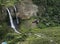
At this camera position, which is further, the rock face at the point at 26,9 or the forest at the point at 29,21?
the rock face at the point at 26,9

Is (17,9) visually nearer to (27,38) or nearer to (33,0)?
(33,0)

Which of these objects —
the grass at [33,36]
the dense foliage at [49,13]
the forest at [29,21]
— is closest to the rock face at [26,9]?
the forest at [29,21]

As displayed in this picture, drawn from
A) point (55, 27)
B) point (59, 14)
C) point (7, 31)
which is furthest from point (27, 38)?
point (59, 14)

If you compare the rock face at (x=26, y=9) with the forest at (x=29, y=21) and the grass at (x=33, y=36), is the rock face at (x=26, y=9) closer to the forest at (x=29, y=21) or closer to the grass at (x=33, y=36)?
the forest at (x=29, y=21)

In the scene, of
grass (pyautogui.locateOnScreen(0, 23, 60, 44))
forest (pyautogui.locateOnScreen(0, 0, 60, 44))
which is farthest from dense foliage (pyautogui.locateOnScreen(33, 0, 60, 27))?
grass (pyautogui.locateOnScreen(0, 23, 60, 44))

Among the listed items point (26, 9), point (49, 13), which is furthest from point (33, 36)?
point (49, 13)

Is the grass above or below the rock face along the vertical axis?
below

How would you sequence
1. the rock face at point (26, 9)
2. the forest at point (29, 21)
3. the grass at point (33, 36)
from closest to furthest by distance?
the grass at point (33, 36) → the forest at point (29, 21) → the rock face at point (26, 9)

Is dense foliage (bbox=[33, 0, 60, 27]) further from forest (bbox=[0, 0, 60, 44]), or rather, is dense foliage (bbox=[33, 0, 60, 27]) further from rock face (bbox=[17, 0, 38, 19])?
rock face (bbox=[17, 0, 38, 19])
